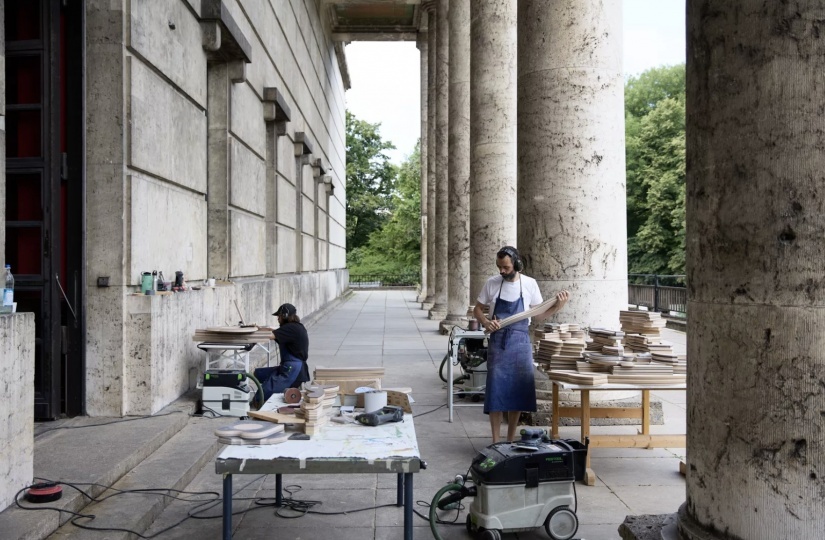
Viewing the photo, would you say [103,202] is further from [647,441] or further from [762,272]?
[762,272]

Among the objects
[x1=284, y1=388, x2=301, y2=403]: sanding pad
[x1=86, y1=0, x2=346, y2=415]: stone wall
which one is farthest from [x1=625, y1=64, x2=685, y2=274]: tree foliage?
[x1=284, y1=388, x2=301, y2=403]: sanding pad

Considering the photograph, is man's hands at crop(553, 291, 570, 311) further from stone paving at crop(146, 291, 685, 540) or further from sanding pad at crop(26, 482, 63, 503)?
sanding pad at crop(26, 482, 63, 503)

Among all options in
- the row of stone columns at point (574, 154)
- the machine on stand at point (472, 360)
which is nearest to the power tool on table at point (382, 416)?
the row of stone columns at point (574, 154)

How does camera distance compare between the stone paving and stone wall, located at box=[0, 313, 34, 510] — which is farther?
the stone paving

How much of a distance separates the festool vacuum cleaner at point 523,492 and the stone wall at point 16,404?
103 inches

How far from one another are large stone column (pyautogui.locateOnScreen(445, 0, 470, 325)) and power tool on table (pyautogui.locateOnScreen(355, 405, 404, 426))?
13.3 metres

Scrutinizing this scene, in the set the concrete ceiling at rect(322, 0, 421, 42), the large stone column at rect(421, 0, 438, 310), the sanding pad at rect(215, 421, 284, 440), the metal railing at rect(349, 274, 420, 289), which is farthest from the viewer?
the metal railing at rect(349, 274, 420, 289)

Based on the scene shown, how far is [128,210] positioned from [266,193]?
876cm

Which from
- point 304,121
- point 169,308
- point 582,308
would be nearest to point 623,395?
point 582,308

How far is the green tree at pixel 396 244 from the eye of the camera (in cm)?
7206

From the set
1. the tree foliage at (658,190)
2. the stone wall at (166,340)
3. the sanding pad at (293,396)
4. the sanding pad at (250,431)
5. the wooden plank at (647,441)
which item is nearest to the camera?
the sanding pad at (250,431)

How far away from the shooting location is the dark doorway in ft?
23.7

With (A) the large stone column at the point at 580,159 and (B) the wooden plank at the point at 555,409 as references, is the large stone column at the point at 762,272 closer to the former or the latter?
(B) the wooden plank at the point at 555,409

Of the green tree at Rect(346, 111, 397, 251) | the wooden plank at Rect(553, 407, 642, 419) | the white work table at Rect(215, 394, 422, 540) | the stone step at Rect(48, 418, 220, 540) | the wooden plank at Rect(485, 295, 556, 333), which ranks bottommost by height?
the stone step at Rect(48, 418, 220, 540)
